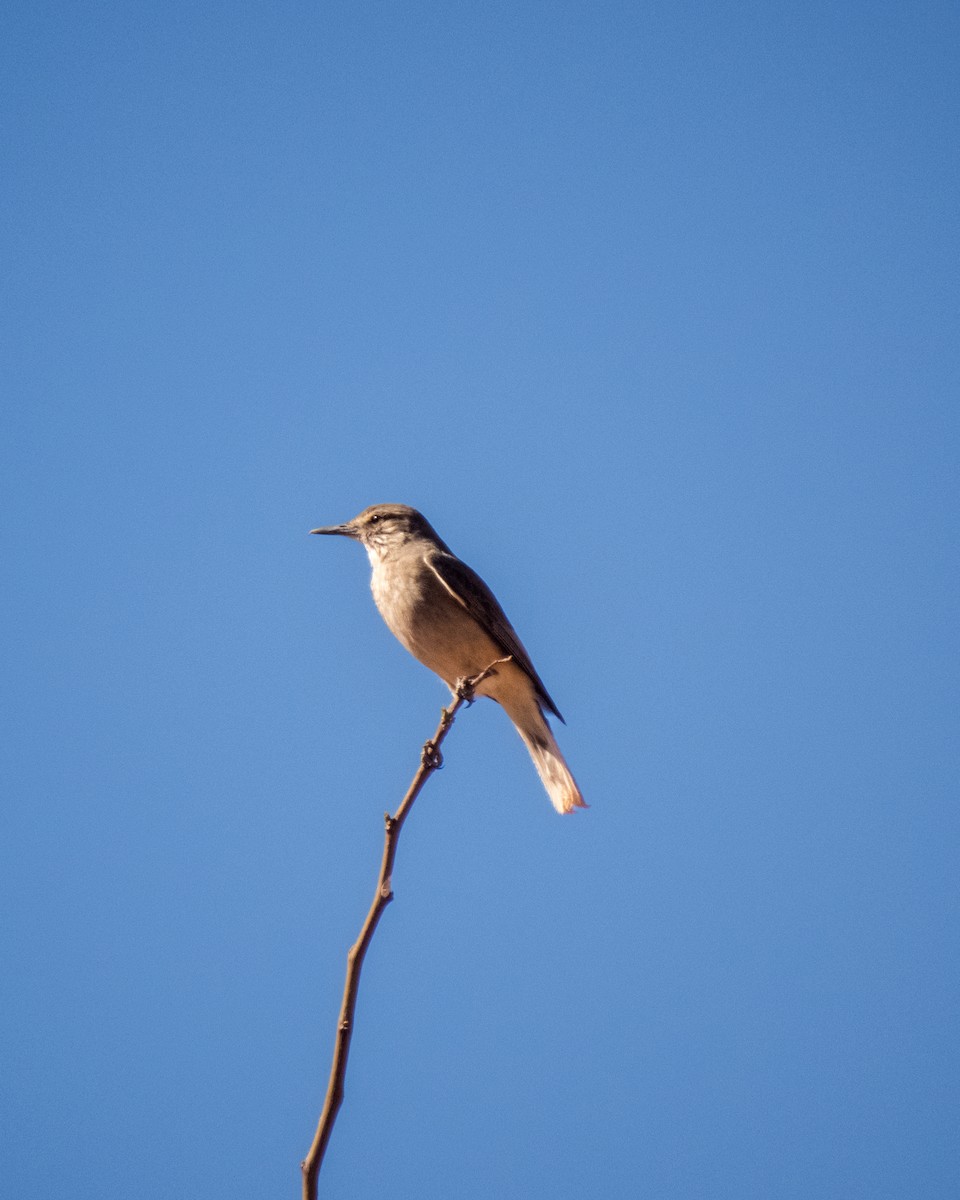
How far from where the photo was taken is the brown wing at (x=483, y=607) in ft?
22.5

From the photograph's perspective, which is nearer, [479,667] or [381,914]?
[381,914]

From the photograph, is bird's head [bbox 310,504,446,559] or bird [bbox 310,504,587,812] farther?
bird's head [bbox 310,504,446,559]

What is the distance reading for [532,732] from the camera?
6922 millimetres

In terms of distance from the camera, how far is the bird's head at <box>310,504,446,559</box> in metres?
7.49

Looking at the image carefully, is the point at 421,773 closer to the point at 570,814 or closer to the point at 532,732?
the point at 570,814

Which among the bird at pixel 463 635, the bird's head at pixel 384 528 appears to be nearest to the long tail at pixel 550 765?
the bird at pixel 463 635

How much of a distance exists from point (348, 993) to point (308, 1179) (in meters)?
0.39

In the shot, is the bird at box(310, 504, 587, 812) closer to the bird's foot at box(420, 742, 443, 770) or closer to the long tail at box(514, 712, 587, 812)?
the long tail at box(514, 712, 587, 812)

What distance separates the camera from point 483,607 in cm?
697

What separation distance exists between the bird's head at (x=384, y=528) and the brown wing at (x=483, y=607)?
0.42 meters

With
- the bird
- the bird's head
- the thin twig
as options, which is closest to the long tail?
the bird

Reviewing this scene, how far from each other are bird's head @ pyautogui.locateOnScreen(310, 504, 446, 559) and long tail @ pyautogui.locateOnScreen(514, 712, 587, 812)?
1.48 m

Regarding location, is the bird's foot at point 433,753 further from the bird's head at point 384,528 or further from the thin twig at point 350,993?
the bird's head at point 384,528

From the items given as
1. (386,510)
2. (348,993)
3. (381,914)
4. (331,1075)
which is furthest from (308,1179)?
(386,510)
